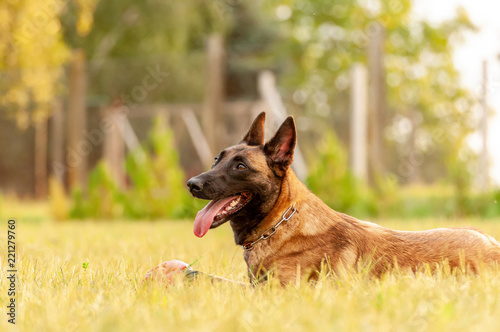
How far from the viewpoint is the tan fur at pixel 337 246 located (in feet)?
11.5

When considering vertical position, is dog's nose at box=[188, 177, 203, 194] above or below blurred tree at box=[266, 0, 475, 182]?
below

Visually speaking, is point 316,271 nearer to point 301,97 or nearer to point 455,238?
point 455,238

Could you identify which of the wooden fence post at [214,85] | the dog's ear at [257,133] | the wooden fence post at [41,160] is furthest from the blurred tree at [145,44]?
the dog's ear at [257,133]

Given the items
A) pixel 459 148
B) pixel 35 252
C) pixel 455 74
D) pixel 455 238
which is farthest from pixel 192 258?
pixel 455 74

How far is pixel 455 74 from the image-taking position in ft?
56.9

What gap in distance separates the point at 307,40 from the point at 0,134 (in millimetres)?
9944

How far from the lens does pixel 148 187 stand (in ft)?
36.5

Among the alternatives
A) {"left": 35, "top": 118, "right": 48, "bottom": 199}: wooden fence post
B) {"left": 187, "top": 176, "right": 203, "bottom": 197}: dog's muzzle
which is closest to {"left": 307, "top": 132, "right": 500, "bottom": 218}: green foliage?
{"left": 187, "top": 176, "right": 203, "bottom": 197}: dog's muzzle

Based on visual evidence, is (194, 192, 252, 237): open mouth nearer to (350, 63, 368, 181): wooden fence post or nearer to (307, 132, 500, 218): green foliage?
(307, 132, 500, 218): green foliage

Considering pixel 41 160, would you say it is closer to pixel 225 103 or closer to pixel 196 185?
pixel 225 103

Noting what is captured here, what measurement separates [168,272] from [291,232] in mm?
907

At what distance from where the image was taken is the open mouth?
3.56 meters

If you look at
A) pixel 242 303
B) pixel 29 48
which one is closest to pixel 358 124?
pixel 29 48

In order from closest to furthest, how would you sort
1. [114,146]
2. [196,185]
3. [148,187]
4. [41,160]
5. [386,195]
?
[196,185], [386,195], [148,187], [114,146], [41,160]
